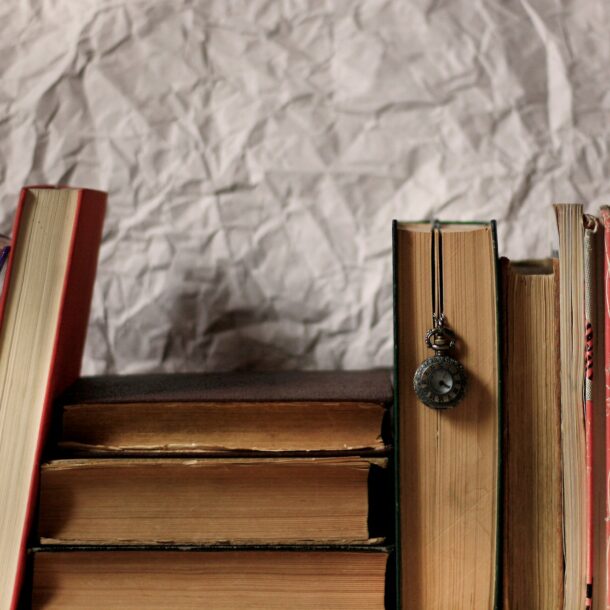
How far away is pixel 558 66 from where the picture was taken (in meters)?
0.87

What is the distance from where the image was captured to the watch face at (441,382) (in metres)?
0.58

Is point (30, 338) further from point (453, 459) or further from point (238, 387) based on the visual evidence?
point (453, 459)

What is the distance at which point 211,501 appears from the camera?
2.01 feet

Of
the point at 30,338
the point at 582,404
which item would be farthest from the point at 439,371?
the point at 30,338

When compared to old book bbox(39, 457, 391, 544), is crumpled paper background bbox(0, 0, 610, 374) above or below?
above

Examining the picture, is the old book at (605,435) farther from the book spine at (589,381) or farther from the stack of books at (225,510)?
the stack of books at (225,510)

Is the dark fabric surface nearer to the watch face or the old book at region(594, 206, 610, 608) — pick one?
the watch face

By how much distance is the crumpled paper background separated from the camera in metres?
0.87

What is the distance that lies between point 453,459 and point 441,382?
6 cm

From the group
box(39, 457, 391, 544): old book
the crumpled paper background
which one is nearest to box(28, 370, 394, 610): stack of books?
box(39, 457, 391, 544): old book

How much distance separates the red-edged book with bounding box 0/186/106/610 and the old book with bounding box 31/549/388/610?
4 cm

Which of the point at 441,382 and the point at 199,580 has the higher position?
the point at 441,382

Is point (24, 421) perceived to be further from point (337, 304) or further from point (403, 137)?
point (403, 137)

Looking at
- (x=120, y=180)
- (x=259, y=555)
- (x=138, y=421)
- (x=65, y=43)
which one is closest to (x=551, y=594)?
(x=259, y=555)
